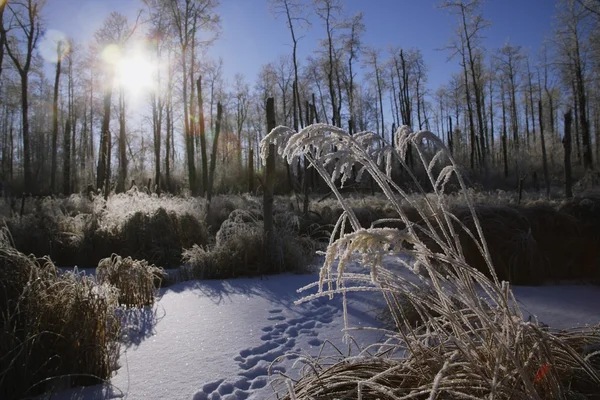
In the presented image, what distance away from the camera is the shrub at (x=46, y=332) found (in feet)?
7.17

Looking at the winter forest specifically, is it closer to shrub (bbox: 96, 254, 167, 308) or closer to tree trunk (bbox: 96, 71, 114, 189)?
shrub (bbox: 96, 254, 167, 308)

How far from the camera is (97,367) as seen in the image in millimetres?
2479

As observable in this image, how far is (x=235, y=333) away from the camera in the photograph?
3.20m

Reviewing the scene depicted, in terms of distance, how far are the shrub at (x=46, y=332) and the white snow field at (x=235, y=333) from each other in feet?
0.50

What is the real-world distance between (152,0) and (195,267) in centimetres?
1593

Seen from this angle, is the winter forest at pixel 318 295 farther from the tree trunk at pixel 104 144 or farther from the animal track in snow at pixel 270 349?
the tree trunk at pixel 104 144

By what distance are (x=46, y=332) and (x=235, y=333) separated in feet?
4.51

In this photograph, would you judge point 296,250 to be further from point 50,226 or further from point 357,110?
point 357,110

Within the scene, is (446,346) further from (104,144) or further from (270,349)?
(104,144)

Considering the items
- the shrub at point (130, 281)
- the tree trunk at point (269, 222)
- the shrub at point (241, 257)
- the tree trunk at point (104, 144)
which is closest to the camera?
the shrub at point (130, 281)

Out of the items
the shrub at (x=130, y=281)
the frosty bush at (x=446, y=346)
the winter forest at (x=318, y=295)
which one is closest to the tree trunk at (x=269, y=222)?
the winter forest at (x=318, y=295)

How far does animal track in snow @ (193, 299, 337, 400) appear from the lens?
7.31 feet

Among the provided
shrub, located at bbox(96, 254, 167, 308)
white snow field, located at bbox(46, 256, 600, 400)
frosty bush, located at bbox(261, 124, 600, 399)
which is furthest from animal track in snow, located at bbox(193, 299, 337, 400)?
shrub, located at bbox(96, 254, 167, 308)

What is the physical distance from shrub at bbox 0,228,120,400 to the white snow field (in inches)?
6.0
